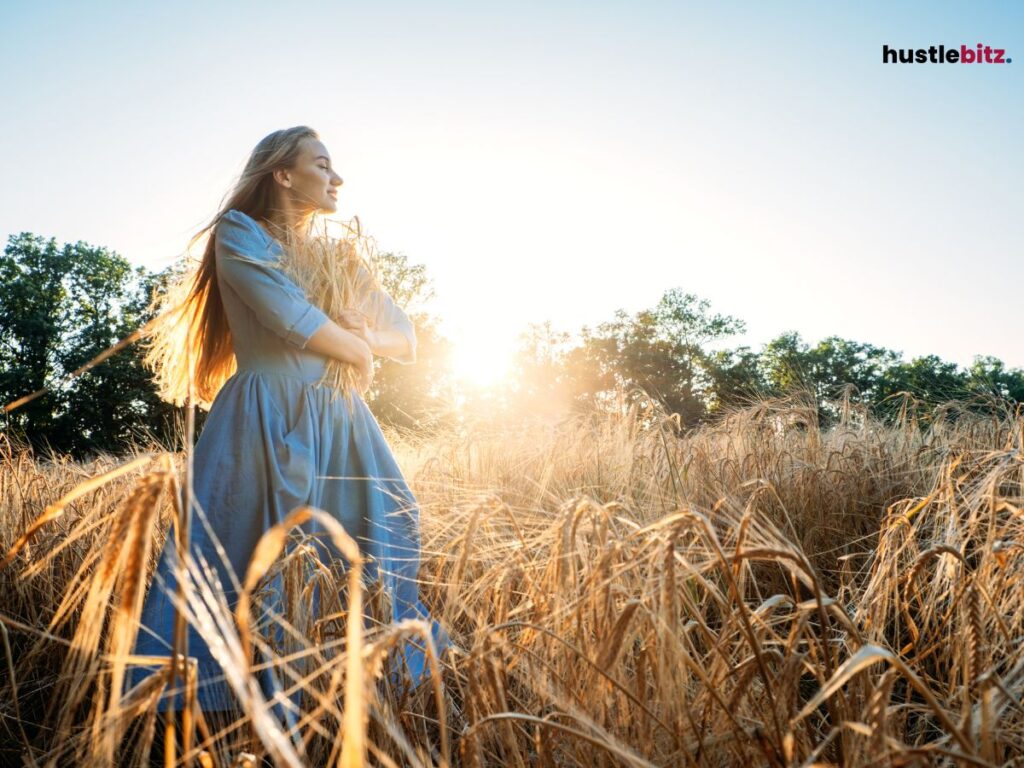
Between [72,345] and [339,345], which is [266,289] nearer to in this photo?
[339,345]

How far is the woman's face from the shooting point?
2156 mm

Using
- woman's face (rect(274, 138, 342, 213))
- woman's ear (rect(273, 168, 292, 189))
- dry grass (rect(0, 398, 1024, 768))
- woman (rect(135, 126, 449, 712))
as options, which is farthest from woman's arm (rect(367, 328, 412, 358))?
dry grass (rect(0, 398, 1024, 768))

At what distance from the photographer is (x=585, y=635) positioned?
3.12 feet

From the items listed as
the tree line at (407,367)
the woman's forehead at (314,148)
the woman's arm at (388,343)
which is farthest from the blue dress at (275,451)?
the tree line at (407,367)

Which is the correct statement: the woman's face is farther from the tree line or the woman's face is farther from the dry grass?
the tree line

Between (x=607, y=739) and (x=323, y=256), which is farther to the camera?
(x=323, y=256)

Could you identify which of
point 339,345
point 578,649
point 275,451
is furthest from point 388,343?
point 578,649

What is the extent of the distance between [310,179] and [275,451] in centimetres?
88

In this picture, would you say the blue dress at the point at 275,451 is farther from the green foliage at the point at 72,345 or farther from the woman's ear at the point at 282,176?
the green foliage at the point at 72,345

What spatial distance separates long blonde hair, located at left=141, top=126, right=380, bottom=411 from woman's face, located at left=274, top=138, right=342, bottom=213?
3cm

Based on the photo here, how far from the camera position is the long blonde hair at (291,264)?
2.07 m

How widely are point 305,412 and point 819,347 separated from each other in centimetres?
3074

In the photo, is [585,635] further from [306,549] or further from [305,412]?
[305,412]

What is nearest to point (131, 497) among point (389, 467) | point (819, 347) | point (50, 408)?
point (389, 467)
